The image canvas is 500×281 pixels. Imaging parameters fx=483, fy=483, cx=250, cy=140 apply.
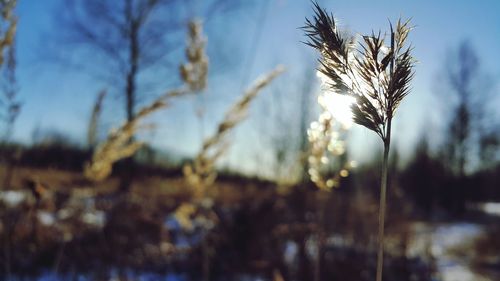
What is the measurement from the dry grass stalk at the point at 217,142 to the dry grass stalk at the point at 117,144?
331mm

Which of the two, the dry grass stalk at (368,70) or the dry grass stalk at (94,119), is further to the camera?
the dry grass stalk at (94,119)

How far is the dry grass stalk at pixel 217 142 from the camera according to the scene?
2.34 meters

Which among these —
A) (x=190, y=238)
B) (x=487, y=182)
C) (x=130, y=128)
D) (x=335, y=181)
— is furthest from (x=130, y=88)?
(x=487, y=182)

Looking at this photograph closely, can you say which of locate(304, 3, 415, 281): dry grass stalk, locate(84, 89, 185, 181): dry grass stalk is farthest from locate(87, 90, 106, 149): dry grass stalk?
locate(304, 3, 415, 281): dry grass stalk

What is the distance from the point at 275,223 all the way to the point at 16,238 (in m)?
2.94

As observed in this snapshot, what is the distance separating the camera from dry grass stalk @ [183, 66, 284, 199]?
2.34 metres

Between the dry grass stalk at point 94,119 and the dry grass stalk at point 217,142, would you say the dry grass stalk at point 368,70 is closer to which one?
the dry grass stalk at point 217,142

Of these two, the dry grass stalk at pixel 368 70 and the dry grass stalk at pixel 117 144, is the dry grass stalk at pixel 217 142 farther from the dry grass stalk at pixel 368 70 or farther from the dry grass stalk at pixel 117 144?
the dry grass stalk at pixel 368 70

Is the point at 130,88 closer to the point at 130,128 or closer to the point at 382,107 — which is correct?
the point at 130,128

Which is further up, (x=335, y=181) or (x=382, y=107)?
(x=382, y=107)

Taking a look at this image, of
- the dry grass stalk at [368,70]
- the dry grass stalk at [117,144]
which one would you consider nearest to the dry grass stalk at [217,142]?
the dry grass stalk at [117,144]

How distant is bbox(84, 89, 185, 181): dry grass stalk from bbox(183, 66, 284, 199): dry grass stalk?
1.09ft

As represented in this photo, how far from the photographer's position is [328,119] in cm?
168

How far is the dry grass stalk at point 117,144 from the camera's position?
252 cm
